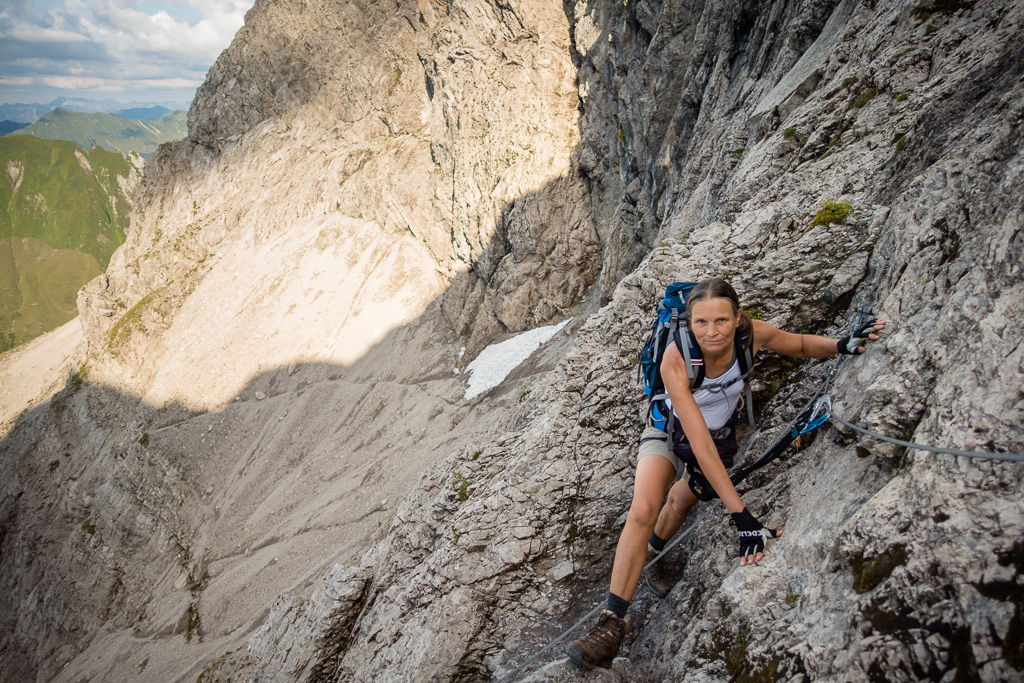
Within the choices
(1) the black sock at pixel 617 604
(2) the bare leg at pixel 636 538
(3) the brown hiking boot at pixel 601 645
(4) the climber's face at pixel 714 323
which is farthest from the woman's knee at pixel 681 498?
(4) the climber's face at pixel 714 323

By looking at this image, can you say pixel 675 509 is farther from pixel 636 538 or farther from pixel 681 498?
pixel 636 538

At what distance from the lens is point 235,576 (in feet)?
88.8

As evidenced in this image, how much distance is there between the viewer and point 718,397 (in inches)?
167

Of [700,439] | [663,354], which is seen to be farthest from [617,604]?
[663,354]

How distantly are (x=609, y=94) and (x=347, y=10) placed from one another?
36989 mm

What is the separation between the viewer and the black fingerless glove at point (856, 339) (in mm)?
4078

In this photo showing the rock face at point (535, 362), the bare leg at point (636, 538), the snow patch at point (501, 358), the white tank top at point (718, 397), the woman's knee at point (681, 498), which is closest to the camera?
the rock face at point (535, 362)

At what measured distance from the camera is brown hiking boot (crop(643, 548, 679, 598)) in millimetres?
5027

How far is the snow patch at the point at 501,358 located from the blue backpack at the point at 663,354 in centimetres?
2824

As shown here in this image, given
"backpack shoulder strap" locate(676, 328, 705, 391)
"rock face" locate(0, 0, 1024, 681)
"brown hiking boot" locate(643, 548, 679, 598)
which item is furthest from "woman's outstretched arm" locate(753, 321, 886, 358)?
"brown hiking boot" locate(643, 548, 679, 598)

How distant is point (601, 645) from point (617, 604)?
1.19ft

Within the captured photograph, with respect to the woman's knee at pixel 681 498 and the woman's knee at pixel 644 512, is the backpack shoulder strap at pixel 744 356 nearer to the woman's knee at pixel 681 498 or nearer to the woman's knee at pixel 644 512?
the woman's knee at pixel 681 498

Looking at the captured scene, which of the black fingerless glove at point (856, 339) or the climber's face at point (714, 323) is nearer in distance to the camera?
the climber's face at point (714, 323)

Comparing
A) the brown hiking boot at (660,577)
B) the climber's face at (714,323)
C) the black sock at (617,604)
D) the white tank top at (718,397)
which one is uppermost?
the climber's face at (714,323)
